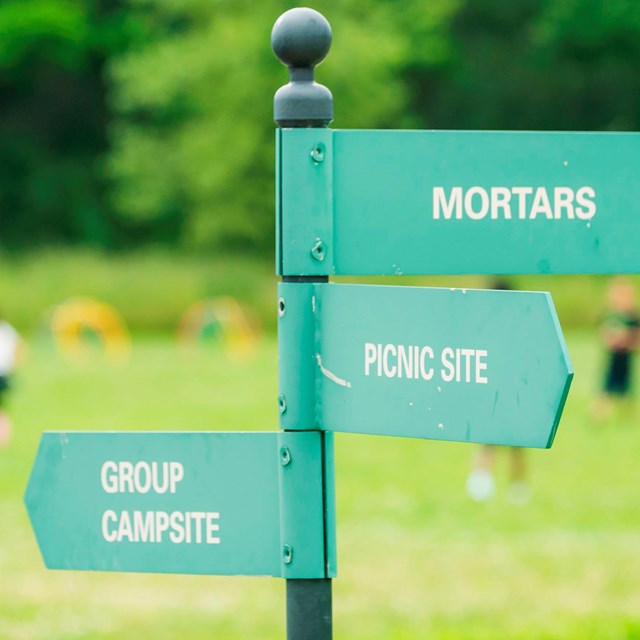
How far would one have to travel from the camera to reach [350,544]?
10516 mm

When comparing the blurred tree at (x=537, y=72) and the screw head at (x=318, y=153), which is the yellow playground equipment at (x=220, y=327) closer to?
the blurred tree at (x=537, y=72)

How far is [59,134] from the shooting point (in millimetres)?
53188

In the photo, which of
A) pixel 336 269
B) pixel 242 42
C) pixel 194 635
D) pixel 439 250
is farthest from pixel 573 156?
pixel 242 42

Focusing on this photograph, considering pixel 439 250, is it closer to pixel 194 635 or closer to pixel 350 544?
pixel 194 635

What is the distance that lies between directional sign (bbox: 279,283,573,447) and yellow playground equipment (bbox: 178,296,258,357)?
1118 inches

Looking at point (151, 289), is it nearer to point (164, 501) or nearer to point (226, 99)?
point (226, 99)

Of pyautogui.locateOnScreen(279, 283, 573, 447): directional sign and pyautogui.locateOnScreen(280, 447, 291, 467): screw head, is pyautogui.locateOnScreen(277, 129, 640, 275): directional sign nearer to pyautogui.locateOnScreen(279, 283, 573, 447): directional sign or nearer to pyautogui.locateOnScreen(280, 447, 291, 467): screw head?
pyautogui.locateOnScreen(279, 283, 573, 447): directional sign

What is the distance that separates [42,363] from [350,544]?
19161 millimetres

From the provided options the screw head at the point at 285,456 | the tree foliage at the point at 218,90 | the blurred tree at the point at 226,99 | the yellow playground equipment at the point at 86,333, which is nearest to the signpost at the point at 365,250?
the screw head at the point at 285,456

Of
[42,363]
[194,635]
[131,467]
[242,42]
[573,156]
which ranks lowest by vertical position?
[42,363]

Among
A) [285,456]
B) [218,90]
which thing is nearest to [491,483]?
[285,456]

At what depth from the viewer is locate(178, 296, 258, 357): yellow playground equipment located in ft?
111

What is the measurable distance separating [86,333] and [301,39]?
31.9m

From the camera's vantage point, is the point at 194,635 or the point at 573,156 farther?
the point at 194,635
